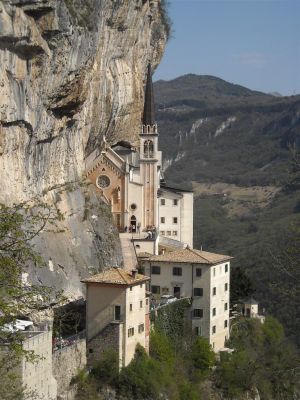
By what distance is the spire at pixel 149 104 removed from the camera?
6281 centimetres

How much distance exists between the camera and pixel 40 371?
33.1 m

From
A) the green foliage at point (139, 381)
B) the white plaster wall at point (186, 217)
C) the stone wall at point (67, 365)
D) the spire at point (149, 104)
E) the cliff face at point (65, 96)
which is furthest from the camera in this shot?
the white plaster wall at point (186, 217)

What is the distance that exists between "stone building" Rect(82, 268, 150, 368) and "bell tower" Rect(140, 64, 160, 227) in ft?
63.0

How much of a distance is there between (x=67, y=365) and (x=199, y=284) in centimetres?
1130

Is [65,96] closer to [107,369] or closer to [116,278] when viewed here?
[116,278]

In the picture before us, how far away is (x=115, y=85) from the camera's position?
182 ft

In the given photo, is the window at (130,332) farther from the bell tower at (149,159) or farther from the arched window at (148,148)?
the arched window at (148,148)

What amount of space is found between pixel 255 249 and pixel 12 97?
79276 millimetres

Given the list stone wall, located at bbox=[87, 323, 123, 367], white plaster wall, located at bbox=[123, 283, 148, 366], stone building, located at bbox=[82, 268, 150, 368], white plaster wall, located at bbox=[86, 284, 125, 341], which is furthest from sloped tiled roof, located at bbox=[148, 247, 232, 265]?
stone wall, located at bbox=[87, 323, 123, 367]

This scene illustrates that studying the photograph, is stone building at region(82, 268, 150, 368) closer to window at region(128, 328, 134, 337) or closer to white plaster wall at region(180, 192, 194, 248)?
window at region(128, 328, 134, 337)

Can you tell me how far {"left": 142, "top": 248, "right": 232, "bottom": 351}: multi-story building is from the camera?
4806cm

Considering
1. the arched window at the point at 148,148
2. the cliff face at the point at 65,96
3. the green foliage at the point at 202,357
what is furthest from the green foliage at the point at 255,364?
the arched window at the point at 148,148

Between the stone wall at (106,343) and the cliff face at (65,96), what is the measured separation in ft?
11.4

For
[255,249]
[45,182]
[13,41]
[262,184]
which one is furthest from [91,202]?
[262,184]
